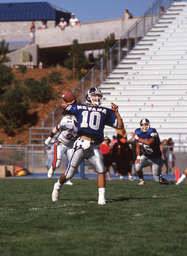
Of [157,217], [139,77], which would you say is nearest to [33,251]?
[157,217]

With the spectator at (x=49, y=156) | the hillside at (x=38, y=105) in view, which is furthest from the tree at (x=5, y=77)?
the spectator at (x=49, y=156)

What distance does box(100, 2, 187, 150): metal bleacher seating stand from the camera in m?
25.1

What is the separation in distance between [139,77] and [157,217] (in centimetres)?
2169

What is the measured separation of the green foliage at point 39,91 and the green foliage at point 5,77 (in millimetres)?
1391

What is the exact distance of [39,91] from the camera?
3356cm

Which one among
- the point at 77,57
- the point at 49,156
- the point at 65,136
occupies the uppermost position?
the point at 77,57

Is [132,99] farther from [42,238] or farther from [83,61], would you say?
[42,238]

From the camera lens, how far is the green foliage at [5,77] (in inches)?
1362

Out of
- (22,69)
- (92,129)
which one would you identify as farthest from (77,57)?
(92,129)

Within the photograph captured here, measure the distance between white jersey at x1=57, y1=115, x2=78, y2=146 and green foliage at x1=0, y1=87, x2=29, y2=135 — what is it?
57.8 ft

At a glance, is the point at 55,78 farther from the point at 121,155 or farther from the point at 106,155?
the point at 121,155

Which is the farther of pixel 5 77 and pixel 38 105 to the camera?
pixel 5 77

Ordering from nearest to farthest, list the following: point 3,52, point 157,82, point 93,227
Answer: point 93,227 → point 157,82 → point 3,52

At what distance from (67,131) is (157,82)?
15048 millimetres
